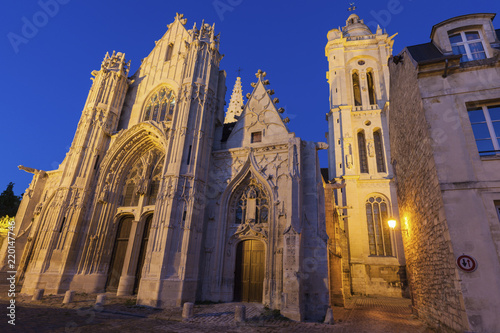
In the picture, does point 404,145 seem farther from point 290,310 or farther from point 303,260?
point 290,310

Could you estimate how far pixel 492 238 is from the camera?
5.91m

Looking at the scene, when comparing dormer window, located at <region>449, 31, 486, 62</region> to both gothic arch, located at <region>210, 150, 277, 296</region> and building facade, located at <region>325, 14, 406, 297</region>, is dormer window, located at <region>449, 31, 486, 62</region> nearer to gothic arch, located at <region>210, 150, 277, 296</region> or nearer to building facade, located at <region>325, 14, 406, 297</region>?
gothic arch, located at <region>210, 150, 277, 296</region>

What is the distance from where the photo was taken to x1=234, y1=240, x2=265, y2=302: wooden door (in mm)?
11000

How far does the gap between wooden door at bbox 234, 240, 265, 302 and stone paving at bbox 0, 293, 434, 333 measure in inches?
Result: 23.3

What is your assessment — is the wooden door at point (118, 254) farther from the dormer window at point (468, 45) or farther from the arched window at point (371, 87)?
the arched window at point (371, 87)

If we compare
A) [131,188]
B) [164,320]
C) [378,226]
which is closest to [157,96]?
[131,188]

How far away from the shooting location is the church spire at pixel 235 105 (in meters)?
28.3

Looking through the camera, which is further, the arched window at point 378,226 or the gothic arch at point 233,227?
the arched window at point 378,226

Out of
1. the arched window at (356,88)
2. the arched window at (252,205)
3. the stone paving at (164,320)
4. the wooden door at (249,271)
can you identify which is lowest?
the stone paving at (164,320)

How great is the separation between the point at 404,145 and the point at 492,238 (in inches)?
197

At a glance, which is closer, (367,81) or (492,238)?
(492,238)

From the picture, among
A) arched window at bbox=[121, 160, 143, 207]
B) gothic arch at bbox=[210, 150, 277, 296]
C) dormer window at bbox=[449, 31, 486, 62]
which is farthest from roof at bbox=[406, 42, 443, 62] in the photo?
arched window at bbox=[121, 160, 143, 207]

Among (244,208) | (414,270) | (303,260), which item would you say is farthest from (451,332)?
(244,208)

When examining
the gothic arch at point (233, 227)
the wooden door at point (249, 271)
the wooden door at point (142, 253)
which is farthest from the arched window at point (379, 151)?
the wooden door at point (142, 253)
